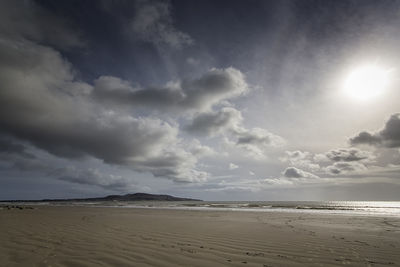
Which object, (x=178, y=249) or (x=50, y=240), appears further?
(x=50, y=240)

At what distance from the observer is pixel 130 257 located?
642cm

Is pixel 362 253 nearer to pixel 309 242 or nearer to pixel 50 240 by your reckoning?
pixel 309 242

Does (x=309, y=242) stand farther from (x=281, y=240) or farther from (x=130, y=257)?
(x=130, y=257)

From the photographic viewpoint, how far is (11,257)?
620 centimetres

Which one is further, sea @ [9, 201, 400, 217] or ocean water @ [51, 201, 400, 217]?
ocean water @ [51, 201, 400, 217]

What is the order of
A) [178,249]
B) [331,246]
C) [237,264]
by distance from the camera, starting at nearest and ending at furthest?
[237,264], [178,249], [331,246]

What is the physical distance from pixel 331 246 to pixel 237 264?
171 inches

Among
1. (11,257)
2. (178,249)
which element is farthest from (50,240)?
(178,249)

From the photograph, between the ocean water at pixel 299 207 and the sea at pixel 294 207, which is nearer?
the sea at pixel 294 207

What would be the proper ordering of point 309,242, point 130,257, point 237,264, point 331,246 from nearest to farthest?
point 237,264 → point 130,257 → point 331,246 → point 309,242

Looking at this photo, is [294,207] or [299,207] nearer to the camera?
[299,207]

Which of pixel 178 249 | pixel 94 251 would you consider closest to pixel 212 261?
pixel 178 249

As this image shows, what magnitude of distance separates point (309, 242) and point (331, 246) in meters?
0.84

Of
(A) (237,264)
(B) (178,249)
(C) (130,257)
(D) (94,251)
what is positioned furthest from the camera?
(B) (178,249)
